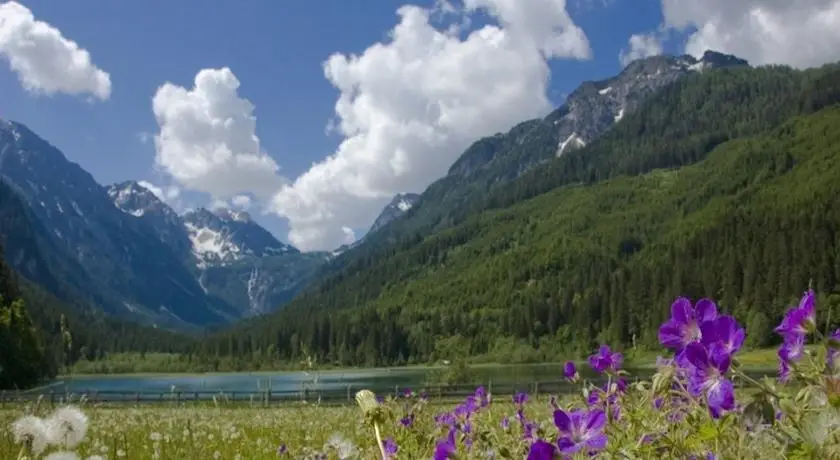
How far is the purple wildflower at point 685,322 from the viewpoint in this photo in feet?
5.37

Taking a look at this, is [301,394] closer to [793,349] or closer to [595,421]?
[595,421]

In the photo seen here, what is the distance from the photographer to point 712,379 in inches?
58.6

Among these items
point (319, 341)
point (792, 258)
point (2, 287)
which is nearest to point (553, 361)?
point (792, 258)

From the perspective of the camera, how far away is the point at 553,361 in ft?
405

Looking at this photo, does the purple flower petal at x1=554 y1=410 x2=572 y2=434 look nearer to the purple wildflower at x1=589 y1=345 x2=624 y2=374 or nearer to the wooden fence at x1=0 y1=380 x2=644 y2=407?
the purple wildflower at x1=589 y1=345 x2=624 y2=374

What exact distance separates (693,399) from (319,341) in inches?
6937

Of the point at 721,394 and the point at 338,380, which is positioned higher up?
the point at 721,394

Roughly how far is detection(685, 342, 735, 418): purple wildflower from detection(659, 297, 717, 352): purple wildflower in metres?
0.13

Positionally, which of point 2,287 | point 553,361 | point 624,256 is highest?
point 624,256

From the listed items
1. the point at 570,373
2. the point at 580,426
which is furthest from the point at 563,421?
the point at 570,373

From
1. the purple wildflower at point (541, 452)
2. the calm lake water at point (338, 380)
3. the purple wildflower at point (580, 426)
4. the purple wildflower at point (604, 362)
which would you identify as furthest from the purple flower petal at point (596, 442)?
the calm lake water at point (338, 380)

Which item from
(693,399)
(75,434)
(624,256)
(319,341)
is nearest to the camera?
(693,399)

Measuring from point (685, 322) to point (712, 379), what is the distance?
0.19 metres

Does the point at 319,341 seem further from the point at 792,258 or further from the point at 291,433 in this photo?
the point at 291,433
